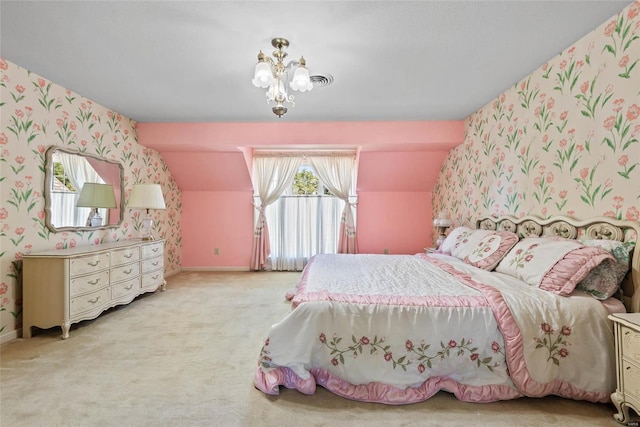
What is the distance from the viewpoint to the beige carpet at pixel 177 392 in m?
1.47

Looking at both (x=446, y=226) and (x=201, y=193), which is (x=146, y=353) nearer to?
(x=201, y=193)

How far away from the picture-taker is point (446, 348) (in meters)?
1.59

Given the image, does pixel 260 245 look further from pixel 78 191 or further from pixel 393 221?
pixel 78 191

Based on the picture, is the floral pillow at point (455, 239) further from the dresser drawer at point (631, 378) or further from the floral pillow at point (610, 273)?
the dresser drawer at point (631, 378)

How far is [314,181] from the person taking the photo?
4.96 meters

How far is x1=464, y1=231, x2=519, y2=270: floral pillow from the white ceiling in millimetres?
1517

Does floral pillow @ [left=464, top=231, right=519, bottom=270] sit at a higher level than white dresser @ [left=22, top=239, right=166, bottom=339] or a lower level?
higher

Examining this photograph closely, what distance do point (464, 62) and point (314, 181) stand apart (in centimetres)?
304

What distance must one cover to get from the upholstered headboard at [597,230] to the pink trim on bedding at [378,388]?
0.97 m

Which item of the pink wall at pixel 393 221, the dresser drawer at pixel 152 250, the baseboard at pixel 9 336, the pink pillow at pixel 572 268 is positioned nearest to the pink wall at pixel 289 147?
the pink wall at pixel 393 221

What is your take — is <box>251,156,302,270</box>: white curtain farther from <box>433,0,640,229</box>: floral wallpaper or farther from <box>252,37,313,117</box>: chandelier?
<box>433,0,640,229</box>: floral wallpaper

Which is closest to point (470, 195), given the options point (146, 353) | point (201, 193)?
point (146, 353)

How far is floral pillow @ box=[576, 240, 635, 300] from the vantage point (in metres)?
1.64

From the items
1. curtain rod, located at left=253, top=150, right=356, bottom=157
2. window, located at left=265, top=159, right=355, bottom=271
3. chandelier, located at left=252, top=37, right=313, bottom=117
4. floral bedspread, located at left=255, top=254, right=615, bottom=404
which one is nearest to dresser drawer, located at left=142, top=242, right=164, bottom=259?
window, located at left=265, top=159, right=355, bottom=271
